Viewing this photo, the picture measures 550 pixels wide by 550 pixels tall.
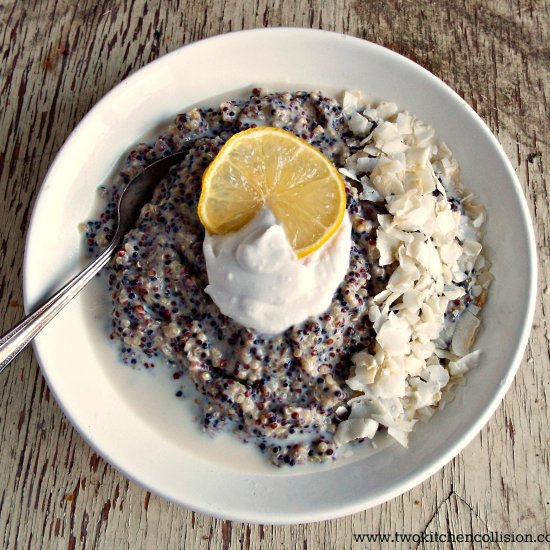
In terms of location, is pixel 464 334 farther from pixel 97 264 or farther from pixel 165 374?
pixel 97 264

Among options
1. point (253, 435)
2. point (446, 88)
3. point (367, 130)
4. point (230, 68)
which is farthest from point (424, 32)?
point (253, 435)

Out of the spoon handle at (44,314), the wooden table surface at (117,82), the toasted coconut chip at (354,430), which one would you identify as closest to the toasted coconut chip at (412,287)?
the toasted coconut chip at (354,430)

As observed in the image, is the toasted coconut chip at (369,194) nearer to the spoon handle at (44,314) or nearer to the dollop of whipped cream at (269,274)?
Answer: the dollop of whipped cream at (269,274)

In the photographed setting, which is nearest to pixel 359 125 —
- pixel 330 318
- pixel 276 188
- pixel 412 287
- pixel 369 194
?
pixel 369 194

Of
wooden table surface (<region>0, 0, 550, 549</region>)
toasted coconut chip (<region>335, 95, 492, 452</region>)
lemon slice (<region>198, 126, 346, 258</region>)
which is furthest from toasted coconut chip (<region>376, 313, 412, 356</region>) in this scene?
wooden table surface (<region>0, 0, 550, 549</region>)

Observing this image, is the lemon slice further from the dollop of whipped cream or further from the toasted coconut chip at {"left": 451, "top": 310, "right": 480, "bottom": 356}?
the toasted coconut chip at {"left": 451, "top": 310, "right": 480, "bottom": 356}
